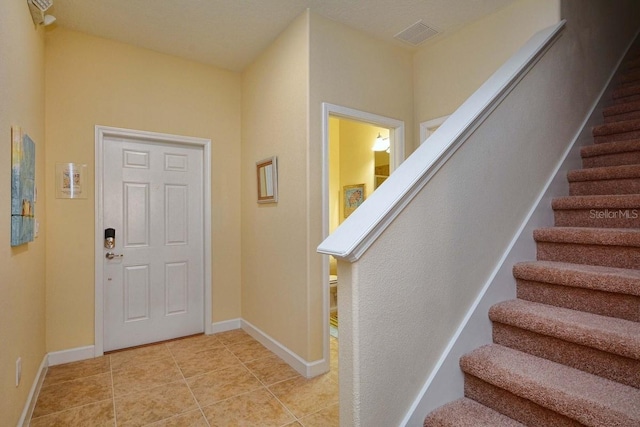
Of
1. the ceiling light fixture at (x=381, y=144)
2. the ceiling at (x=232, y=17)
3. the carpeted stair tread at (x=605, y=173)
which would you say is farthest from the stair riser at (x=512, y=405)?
the ceiling light fixture at (x=381, y=144)

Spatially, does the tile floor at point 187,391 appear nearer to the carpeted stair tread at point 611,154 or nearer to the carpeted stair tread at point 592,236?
the carpeted stair tread at point 592,236

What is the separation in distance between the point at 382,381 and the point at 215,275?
2.59m

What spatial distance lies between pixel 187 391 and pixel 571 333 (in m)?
2.31

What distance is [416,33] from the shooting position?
295cm

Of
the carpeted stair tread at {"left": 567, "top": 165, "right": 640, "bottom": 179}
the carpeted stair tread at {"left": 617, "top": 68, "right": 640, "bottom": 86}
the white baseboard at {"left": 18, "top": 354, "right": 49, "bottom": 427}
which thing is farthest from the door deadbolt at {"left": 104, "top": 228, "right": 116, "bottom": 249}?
the carpeted stair tread at {"left": 617, "top": 68, "right": 640, "bottom": 86}

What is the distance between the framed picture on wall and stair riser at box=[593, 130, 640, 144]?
2473 millimetres

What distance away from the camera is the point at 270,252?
3.07 m

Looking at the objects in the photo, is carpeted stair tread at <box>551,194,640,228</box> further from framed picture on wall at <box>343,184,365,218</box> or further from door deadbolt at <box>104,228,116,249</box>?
door deadbolt at <box>104,228,116,249</box>

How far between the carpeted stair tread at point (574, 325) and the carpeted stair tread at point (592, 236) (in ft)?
1.35

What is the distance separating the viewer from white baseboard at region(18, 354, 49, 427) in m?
1.92

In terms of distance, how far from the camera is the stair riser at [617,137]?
7.62 feet

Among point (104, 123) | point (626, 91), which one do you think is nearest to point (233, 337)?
point (104, 123)

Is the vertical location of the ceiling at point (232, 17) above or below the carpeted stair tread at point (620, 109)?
above

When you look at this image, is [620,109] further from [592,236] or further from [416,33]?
[416,33]
